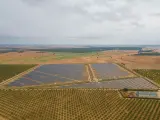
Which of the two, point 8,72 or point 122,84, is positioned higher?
point 8,72

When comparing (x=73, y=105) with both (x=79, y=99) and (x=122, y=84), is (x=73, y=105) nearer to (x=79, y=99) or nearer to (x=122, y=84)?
(x=79, y=99)

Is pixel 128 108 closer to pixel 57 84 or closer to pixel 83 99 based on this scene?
pixel 83 99

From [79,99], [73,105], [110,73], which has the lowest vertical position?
[73,105]

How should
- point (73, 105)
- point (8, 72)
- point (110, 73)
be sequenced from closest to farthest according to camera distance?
point (73, 105) < point (110, 73) < point (8, 72)

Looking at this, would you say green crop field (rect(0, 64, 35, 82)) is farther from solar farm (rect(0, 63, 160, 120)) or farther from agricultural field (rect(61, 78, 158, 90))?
agricultural field (rect(61, 78, 158, 90))

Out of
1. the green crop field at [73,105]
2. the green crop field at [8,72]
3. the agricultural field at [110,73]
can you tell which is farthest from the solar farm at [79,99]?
the agricultural field at [110,73]

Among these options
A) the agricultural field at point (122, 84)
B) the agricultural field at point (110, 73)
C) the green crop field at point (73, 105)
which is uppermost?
the agricultural field at point (110, 73)

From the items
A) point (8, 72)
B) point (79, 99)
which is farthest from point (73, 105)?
point (8, 72)

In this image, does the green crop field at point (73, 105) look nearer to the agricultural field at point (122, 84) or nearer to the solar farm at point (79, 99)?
the solar farm at point (79, 99)

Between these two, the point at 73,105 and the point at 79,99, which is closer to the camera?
the point at 73,105
